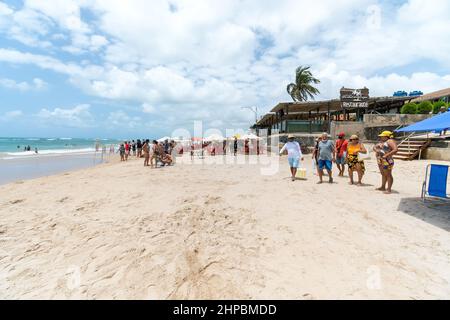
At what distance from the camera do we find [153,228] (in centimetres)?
442

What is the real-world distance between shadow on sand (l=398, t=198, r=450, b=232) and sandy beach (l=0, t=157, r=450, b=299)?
0.03 m

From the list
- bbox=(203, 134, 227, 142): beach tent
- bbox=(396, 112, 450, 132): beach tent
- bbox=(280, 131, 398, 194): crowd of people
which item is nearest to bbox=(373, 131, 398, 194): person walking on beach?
bbox=(280, 131, 398, 194): crowd of people

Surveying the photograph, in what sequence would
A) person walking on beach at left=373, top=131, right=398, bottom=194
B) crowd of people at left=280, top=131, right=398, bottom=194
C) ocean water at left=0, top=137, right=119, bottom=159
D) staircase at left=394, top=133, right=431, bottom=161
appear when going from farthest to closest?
ocean water at left=0, top=137, right=119, bottom=159, staircase at left=394, top=133, right=431, bottom=161, crowd of people at left=280, top=131, right=398, bottom=194, person walking on beach at left=373, top=131, right=398, bottom=194

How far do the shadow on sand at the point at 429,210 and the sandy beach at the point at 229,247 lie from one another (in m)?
0.03

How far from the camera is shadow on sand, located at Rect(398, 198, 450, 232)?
454 centimetres

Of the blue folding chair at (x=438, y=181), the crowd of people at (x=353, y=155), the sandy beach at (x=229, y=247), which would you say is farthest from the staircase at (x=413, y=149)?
the blue folding chair at (x=438, y=181)

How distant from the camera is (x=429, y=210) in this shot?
5.14 m

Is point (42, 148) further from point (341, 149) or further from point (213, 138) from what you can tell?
point (341, 149)

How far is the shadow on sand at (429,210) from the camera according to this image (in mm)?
4539

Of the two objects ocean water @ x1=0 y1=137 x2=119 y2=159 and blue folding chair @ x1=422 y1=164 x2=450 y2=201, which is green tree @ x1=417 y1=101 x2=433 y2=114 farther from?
ocean water @ x1=0 y1=137 x2=119 y2=159

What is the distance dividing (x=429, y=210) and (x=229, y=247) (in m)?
4.47

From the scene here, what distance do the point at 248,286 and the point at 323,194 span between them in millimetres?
4423

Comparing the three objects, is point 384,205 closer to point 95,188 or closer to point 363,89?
point 95,188

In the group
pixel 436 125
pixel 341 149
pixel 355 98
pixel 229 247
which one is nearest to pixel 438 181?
pixel 436 125
